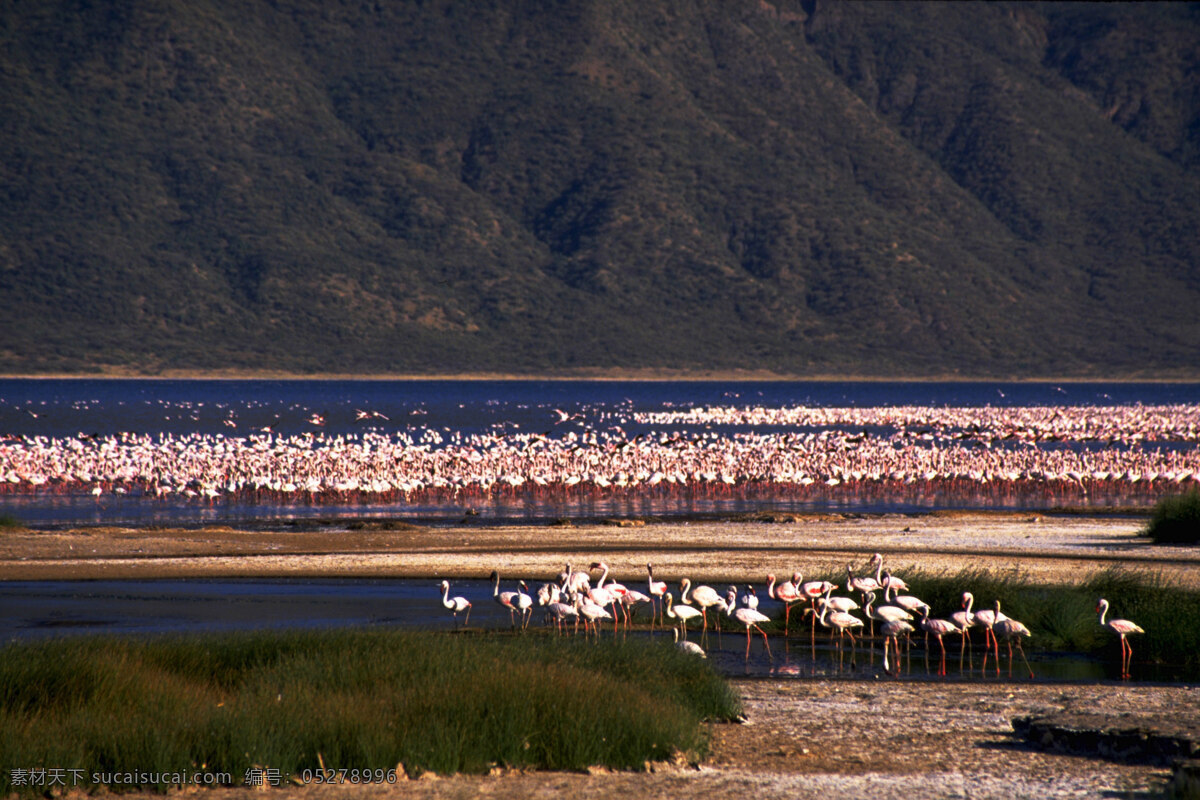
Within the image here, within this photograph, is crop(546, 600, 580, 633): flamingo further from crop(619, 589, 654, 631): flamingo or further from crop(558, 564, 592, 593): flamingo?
crop(619, 589, 654, 631): flamingo

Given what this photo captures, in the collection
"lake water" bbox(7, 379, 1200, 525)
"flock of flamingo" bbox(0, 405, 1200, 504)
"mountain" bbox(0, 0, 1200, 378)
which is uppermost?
"mountain" bbox(0, 0, 1200, 378)

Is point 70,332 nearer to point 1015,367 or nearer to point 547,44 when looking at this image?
point 547,44

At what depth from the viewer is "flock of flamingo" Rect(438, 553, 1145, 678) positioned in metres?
15.1

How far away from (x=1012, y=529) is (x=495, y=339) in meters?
104

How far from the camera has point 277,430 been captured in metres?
69.2

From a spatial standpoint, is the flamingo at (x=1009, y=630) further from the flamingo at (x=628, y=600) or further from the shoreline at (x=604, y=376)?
the shoreline at (x=604, y=376)

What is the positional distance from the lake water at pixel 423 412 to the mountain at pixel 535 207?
502cm

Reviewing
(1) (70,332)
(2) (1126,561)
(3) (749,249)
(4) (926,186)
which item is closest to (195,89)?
(1) (70,332)

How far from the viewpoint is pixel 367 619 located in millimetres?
17484

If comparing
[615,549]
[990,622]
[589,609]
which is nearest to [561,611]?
[589,609]

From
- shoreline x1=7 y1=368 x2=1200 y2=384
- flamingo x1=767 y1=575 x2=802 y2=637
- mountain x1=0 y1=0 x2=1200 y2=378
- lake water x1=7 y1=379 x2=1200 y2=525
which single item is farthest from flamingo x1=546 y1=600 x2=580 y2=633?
shoreline x1=7 y1=368 x2=1200 y2=384

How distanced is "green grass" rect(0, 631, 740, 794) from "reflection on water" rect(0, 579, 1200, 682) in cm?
244

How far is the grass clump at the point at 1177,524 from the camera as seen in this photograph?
Answer: 1027 inches

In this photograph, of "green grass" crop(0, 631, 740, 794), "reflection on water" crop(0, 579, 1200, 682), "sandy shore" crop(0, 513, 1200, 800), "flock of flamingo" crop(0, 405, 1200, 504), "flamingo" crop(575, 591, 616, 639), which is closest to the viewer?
"green grass" crop(0, 631, 740, 794)
